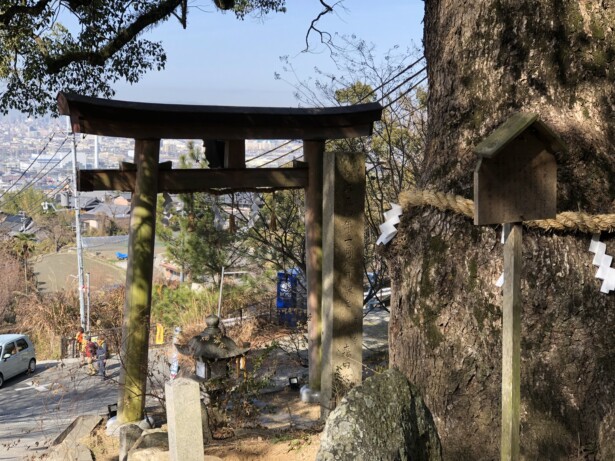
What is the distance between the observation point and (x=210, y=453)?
4.43 meters

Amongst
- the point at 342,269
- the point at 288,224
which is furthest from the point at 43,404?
the point at 342,269

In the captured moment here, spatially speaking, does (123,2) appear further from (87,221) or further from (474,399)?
(87,221)

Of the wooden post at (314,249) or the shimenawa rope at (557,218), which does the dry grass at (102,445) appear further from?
the shimenawa rope at (557,218)

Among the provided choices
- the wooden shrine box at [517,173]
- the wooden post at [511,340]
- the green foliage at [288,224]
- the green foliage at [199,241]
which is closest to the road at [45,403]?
the green foliage at [199,241]

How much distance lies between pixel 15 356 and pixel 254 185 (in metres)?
11.6

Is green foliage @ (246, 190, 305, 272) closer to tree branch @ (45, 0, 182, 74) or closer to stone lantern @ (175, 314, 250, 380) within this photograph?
tree branch @ (45, 0, 182, 74)

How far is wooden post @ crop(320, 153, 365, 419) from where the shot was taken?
18.1 feet

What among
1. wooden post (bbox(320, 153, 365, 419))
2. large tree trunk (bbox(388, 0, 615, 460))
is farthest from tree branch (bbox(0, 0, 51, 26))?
large tree trunk (bbox(388, 0, 615, 460))

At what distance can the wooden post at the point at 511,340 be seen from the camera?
2.25 meters

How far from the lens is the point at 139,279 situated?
20.1 feet

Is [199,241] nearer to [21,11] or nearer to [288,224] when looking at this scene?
[288,224]

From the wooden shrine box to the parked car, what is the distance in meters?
15.6

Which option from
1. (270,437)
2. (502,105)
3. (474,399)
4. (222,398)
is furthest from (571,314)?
(222,398)

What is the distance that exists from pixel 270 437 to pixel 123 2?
5108 millimetres
